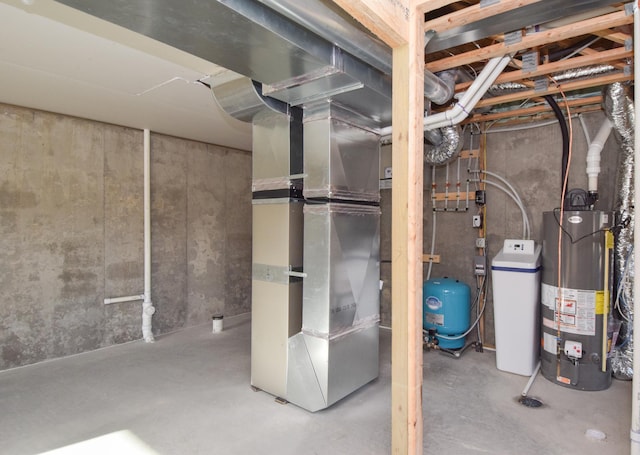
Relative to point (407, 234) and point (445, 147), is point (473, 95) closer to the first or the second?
point (445, 147)

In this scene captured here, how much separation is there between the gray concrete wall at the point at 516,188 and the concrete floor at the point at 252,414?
1.15m

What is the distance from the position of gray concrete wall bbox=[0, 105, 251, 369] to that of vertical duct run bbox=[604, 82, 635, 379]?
435 centimetres

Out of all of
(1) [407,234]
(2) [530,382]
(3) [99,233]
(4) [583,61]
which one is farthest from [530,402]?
(3) [99,233]

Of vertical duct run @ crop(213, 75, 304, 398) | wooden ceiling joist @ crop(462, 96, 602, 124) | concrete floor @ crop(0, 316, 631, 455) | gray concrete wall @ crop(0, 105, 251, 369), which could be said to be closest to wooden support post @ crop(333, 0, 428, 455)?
concrete floor @ crop(0, 316, 631, 455)

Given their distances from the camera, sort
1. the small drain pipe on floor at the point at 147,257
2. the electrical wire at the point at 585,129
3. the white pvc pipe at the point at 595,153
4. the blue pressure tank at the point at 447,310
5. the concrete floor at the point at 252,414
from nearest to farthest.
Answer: the concrete floor at the point at 252,414, the white pvc pipe at the point at 595,153, the electrical wire at the point at 585,129, the blue pressure tank at the point at 447,310, the small drain pipe on floor at the point at 147,257

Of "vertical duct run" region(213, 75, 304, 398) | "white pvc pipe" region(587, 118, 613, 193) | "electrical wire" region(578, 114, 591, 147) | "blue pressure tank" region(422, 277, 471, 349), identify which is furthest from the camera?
"blue pressure tank" region(422, 277, 471, 349)

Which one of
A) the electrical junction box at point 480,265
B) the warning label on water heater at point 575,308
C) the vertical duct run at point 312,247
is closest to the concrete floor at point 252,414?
the vertical duct run at point 312,247

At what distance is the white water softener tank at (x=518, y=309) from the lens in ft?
10.5

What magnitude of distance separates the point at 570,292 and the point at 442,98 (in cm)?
191

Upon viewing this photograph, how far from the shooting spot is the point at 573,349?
9.66 feet

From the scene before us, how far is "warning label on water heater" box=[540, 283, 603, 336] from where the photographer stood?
2.90m

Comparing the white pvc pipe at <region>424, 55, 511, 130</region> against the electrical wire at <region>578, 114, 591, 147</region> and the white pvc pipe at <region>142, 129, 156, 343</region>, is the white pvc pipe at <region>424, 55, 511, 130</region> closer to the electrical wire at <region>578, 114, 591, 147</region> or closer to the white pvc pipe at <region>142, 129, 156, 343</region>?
the electrical wire at <region>578, 114, 591, 147</region>

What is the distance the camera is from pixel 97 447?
2.19 m

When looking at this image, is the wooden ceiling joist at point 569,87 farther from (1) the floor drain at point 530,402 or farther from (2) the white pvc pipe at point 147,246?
(2) the white pvc pipe at point 147,246
